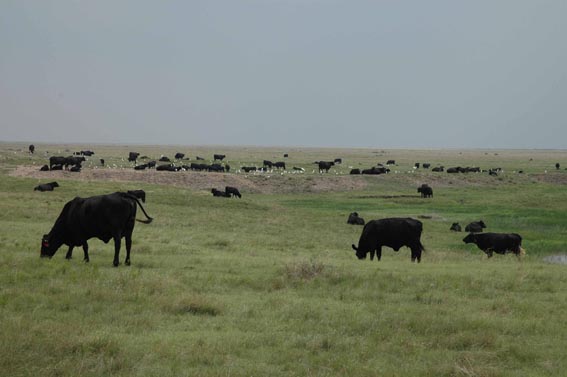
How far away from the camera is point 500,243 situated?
2458 centimetres

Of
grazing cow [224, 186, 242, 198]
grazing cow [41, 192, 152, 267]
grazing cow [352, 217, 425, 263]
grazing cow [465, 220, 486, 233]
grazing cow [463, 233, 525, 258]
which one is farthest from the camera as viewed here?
grazing cow [224, 186, 242, 198]

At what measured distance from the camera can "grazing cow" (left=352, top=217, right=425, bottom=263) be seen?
67.1 ft

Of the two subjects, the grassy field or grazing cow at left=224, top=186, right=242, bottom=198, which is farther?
grazing cow at left=224, top=186, right=242, bottom=198

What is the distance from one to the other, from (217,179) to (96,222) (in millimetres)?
44267

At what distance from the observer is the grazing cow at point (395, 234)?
20.4 metres

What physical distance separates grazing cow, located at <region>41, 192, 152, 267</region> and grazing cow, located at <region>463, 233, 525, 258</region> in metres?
15.5

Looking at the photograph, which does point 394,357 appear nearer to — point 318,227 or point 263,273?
point 263,273

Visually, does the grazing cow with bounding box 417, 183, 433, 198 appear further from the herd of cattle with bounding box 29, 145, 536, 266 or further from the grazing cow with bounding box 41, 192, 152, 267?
the grazing cow with bounding box 41, 192, 152, 267

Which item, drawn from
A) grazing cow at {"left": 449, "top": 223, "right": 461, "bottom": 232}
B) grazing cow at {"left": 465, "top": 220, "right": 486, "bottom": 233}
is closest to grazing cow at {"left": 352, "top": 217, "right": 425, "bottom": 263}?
grazing cow at {"left": 449, "top": 223, "right": 461, "bottom": 232}

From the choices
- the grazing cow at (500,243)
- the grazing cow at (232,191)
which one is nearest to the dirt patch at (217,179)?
the grazing cow at (232,191)

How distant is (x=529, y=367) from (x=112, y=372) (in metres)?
6.01

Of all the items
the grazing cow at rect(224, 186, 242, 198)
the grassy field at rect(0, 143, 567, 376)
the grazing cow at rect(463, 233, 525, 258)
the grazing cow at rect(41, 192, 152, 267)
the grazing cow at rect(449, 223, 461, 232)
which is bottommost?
the grazing cow at rect(449, 223, 461, 232)

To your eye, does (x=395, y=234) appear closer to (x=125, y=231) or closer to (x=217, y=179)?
(x=125, y=231)

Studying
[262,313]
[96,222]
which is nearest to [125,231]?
[96,222]
